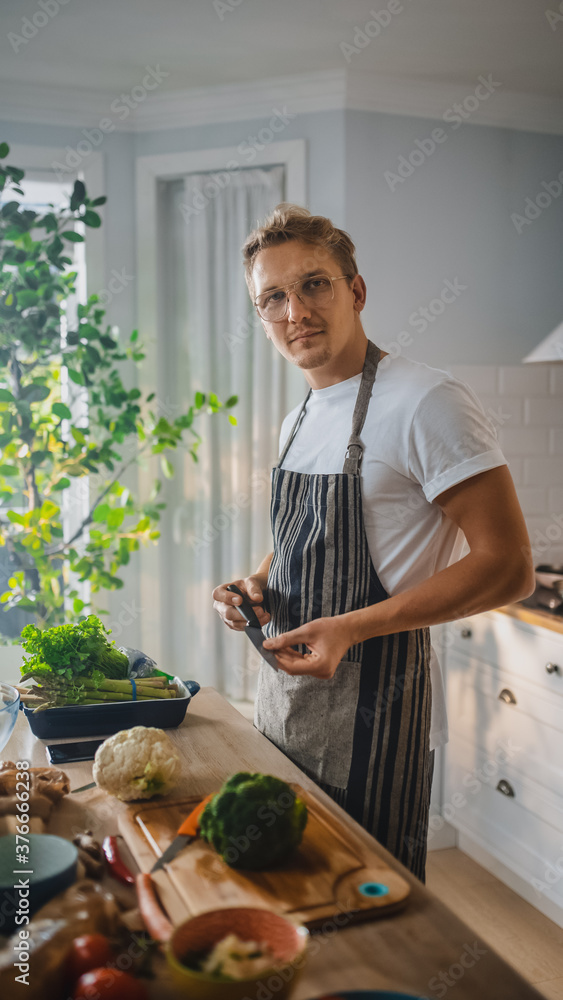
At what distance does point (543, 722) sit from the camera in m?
2.33

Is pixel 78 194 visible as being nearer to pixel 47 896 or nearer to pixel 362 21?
pixel 362 21

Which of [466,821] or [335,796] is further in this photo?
[466,821]

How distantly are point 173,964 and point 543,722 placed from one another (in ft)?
6.30

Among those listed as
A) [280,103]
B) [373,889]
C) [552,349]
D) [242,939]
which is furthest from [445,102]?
[242,939]

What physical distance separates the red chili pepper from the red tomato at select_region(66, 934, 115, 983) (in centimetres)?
16

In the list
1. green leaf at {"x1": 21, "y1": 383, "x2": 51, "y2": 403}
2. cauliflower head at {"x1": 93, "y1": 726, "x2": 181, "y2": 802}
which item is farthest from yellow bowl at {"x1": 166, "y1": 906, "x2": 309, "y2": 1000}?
green leaf at {"x1": 21, "y1": 383, "x2": 51, "y2": 403}

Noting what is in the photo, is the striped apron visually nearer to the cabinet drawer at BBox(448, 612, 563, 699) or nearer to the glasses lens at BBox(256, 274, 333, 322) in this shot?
the glasses lens at BBox(256, 274, 333, 322)

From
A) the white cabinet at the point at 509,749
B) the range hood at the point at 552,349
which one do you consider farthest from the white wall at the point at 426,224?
the white cabinet at the point at 509,749

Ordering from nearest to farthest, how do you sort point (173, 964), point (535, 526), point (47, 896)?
point (173, 964) < point (47, 896) < point (535, 526)

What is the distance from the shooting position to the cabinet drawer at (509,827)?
7.54ft

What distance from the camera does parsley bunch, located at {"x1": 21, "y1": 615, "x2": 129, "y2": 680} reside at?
1307mm

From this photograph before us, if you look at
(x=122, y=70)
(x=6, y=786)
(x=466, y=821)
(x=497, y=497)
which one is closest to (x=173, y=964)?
(x=6, y=786)

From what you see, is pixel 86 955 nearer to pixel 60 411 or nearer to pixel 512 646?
pixel 512 646

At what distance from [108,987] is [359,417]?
1.00m
